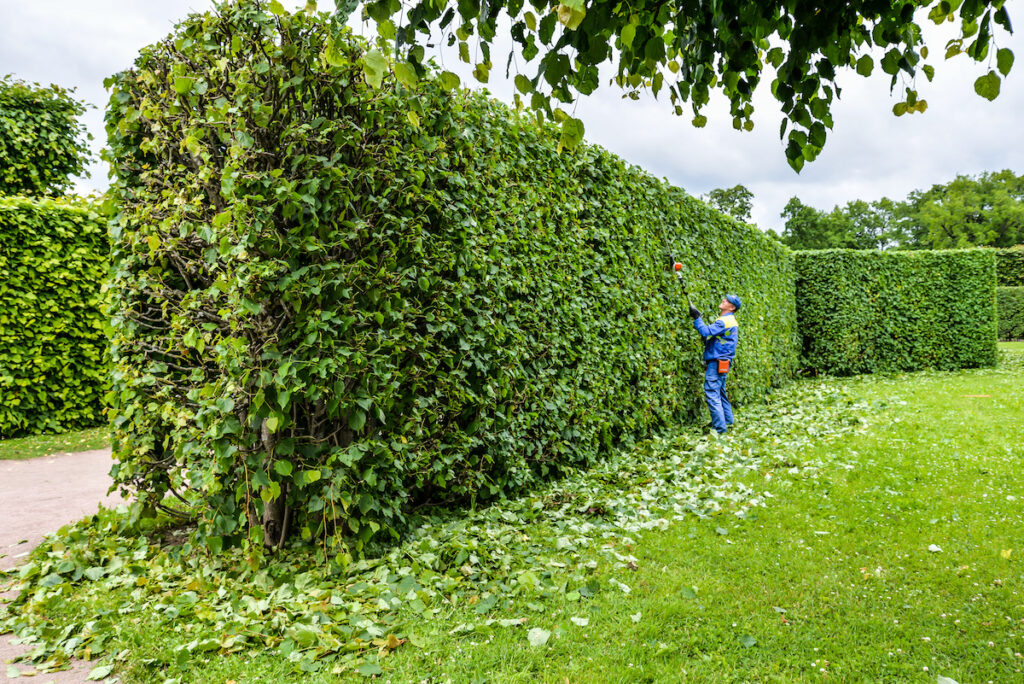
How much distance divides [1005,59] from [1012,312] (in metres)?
29.2

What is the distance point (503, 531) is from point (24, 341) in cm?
838

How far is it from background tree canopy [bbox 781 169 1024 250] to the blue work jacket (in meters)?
47.0

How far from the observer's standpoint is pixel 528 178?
223 inches

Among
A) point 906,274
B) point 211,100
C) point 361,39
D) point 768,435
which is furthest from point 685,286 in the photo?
point 906,274

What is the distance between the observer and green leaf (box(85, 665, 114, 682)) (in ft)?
8.82

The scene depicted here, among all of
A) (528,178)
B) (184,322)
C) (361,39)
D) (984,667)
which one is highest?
(361,39)

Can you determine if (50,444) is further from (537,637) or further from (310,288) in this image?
(537,637)

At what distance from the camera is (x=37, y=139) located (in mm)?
11086

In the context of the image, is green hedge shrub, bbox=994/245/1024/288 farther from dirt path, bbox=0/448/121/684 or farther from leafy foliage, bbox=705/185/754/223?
dirt path, bbox=0/448/121/684

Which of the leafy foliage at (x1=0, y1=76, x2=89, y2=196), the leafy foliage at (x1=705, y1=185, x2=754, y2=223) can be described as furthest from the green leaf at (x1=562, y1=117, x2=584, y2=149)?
the leafy foliage at (x1=705, y1=185, x2=754, y2=223)

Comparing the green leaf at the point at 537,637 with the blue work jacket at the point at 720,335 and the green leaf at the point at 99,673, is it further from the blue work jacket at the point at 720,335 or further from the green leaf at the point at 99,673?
the blue work jacket at the point at 720,335

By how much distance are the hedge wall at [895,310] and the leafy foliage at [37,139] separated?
56.8 feet

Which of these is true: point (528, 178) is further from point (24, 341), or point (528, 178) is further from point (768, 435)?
point (24, 341)

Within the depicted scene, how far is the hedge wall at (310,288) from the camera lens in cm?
357
